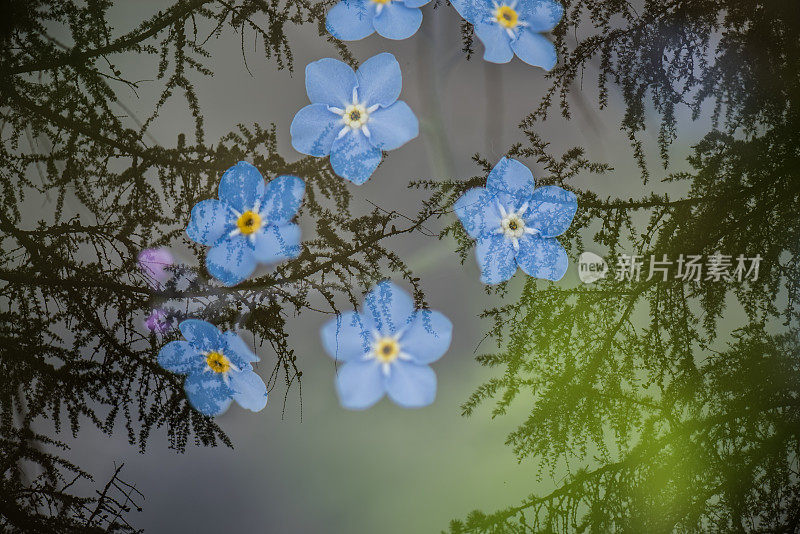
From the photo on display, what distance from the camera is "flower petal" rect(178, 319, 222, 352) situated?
216cm

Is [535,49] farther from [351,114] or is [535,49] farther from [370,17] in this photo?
[351,114]

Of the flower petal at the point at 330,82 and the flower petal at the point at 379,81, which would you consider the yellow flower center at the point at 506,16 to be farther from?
the flower petal at the point at 330,82

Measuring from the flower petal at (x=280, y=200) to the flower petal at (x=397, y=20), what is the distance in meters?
1.00

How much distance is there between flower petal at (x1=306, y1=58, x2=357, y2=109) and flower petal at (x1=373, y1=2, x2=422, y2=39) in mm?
411

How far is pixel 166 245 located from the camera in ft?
7.38

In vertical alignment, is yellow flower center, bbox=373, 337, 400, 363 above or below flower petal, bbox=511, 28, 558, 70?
below

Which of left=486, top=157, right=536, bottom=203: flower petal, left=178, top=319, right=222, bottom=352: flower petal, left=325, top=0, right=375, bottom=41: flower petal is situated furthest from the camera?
left=325, top=0, right=375, bottom=41: flower petal

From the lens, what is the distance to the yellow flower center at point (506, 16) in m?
2.29

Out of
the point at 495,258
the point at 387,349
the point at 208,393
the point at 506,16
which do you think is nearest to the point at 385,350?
the point at 387,349

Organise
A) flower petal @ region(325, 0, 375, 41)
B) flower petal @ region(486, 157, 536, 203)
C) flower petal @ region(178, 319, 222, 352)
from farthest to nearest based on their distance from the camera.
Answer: flower petal @ region(325, 0, 375, 41) < flower petal @ region(178, 319, 222, 352) < flower petal @ region(486, 157, 536, 203)

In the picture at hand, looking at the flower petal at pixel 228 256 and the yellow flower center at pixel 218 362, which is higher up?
the flower petal at pixel 228 256
